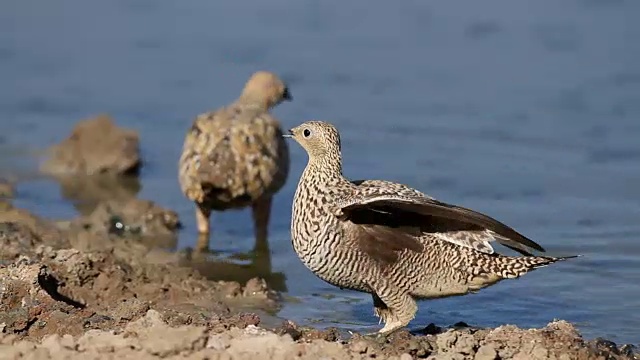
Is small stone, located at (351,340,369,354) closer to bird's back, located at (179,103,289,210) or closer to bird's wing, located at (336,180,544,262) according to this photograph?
bird's wing, located at (336,180,544,262)

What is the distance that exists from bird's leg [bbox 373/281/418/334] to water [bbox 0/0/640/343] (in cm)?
75

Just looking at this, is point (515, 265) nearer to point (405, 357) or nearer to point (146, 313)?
point (405, 357)

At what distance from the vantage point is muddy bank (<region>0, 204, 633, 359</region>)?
260 inches

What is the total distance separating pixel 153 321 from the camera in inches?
268

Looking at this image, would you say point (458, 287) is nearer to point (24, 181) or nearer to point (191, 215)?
point (191, 215)

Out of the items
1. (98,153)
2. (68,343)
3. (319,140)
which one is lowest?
(68,343)

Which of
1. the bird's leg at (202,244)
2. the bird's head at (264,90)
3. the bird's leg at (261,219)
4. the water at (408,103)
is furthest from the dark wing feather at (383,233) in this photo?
the bird's head at (264,90)

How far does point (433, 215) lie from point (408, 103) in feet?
27.0

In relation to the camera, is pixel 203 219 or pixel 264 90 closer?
pixel 203 219

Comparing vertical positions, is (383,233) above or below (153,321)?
above

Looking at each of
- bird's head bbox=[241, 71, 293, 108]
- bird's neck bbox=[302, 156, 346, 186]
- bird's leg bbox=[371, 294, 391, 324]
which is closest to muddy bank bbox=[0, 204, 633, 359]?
bird's leg bbox=[371, 294, 391, 324]

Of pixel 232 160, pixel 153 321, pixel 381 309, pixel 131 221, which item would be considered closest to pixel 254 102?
pixel 232 160

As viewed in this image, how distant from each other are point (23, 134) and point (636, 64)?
24.1 feet

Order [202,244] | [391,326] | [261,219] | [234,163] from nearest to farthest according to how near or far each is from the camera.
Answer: [391,326]
[234,163]
[202,244]
[261,219]
